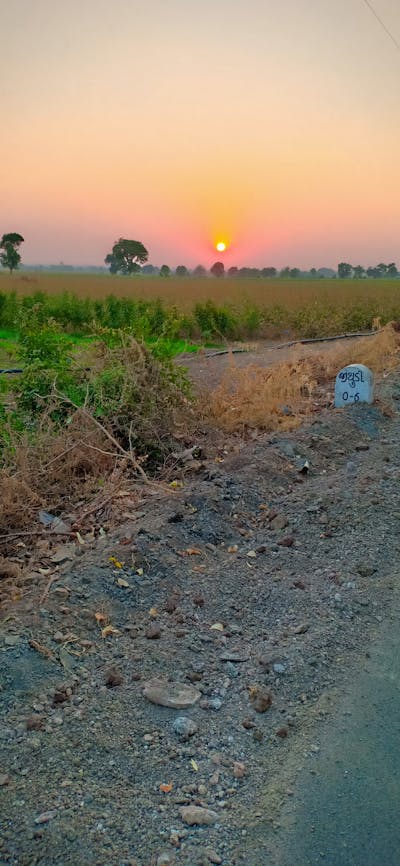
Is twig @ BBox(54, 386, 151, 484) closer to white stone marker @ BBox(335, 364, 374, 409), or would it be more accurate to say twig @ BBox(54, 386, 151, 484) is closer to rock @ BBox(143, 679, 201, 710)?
rock @ BBox(143, 679, 201, 710)

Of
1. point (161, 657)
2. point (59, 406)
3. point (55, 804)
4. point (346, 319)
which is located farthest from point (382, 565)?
point (346, 319)

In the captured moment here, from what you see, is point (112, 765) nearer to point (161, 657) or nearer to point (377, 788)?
point (161, 657)

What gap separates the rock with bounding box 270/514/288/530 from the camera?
179 inches

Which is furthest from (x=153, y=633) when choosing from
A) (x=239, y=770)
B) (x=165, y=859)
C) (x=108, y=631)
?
(x=165, y=859)

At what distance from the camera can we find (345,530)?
4.49 metres

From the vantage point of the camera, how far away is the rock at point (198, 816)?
2.25 meters

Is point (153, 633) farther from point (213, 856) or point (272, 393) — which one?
point (272, 393)

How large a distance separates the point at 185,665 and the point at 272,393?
4.96 meters

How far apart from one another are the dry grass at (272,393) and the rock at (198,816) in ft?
15.1

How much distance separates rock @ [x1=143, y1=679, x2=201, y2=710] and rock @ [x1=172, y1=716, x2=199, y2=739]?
92mm

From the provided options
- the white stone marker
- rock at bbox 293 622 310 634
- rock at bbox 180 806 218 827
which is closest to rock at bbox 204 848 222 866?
rock at bbox 180 806 218 827

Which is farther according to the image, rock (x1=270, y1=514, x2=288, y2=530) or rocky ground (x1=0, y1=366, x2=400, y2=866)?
rock (x1=270, y1=514, x2=288, y2=530)

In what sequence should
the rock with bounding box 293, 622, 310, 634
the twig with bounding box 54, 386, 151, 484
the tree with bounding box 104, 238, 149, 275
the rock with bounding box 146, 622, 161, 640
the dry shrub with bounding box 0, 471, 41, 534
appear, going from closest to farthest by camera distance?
the rock with bounding box 146, 622, 161, 640 → the rock with bounding box 293, 622, 310, 634 → the dry shrub with bounding box 0, 471, 41, 534 → the twig with bounding box 54, 386, 151, 484 → the tree with bounding box 104, 238, 149, 275

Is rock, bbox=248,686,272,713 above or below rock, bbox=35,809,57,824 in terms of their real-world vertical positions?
above
